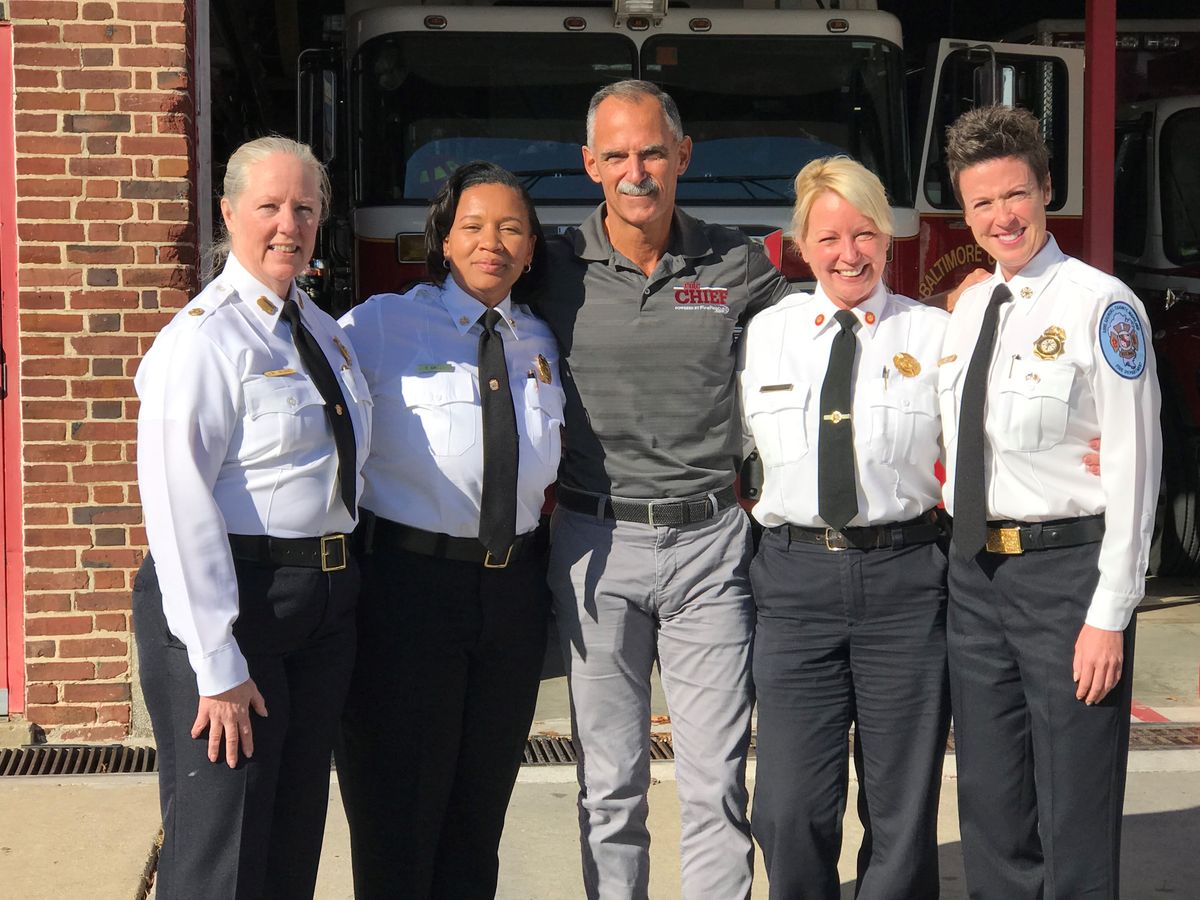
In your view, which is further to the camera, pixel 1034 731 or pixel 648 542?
pixel 648 542

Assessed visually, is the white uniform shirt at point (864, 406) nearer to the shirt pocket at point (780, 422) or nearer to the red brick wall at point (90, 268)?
the shirt pocket at point (780, 422)

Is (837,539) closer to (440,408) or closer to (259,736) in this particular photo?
(440,408)

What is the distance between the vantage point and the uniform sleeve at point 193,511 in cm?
250

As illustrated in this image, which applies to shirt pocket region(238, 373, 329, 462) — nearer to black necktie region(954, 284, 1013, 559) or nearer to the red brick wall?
black necktie region(954, 284, 1013, 559)

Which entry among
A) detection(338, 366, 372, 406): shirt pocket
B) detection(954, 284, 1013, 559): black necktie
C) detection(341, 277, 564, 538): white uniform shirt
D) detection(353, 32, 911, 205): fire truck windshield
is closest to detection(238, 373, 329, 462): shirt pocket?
detection(338, 366, 372, 406): shirt pocket

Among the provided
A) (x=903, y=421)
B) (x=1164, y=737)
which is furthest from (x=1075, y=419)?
(x=1164, y=737)

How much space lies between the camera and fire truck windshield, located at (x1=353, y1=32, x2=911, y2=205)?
6.22m

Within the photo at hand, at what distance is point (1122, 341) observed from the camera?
2.78 meters

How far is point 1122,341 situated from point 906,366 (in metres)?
0.46

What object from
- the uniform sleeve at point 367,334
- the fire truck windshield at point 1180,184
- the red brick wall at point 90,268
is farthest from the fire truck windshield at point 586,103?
the uniform sleeve at point 367,334

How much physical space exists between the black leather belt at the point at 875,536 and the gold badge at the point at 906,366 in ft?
1.02

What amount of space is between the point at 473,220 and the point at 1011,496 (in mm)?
1289

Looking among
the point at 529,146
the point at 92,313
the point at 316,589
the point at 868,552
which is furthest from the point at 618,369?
the point at 529,146

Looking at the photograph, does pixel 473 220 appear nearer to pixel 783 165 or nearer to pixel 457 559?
pixel 457 559
